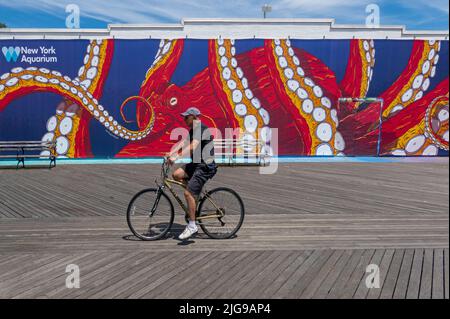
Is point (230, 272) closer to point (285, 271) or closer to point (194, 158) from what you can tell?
point (285, 271)

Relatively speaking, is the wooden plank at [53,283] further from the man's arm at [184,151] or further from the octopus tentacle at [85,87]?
the octopus tentacle at [85,87]

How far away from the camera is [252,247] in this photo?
4.84 meters

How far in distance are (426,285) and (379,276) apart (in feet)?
1.46

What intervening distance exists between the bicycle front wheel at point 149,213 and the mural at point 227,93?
376 inches

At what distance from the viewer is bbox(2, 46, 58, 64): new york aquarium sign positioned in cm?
1389

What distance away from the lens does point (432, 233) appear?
17.5ft

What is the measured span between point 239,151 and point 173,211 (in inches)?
372

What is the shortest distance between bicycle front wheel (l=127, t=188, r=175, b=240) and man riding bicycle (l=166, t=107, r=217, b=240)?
0.31 meters

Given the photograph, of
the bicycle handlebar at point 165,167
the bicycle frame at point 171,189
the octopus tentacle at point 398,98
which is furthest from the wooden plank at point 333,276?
the octopus tentacle at point 398,98

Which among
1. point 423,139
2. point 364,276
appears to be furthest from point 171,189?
point 423,139

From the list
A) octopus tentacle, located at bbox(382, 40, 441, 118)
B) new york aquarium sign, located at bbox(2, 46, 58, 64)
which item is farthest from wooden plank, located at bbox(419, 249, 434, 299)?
new york aquarium sign, located at bbox(2, 46, 58, 64)

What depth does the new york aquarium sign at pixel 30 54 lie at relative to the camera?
13.9m

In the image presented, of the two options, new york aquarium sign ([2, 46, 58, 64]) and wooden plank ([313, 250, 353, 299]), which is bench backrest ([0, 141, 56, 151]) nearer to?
new york aquarium sign ([2, 46, 58, 64])
